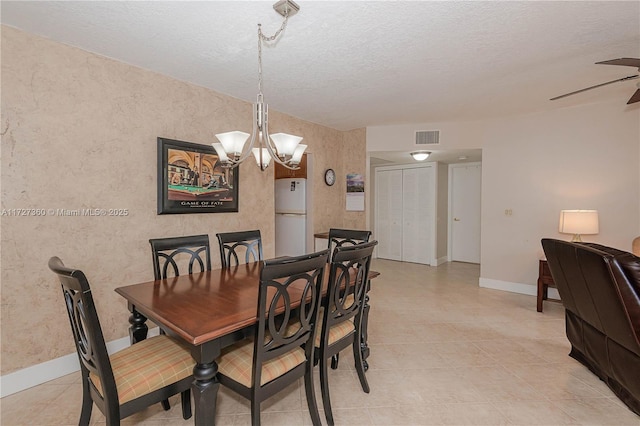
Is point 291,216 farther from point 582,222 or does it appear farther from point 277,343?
point 582,222

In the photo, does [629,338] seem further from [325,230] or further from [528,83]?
[325,230]

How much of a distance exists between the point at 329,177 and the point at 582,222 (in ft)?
10.7

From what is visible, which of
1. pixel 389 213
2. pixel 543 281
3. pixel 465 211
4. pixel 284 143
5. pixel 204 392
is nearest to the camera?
pixel 204 392

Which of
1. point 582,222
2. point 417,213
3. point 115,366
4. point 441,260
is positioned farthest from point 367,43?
point 441,260

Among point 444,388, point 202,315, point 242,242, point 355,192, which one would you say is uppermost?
point 355,192

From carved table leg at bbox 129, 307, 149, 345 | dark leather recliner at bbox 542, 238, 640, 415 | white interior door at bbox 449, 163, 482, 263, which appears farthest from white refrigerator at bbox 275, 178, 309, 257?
white interior door at bbox 449, 163, 482, 263

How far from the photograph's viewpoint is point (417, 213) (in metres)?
6.40

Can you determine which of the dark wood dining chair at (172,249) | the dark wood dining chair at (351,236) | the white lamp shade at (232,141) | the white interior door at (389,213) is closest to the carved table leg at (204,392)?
the dark wood dining chair at (172,249)

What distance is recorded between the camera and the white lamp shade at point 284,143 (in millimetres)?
2023

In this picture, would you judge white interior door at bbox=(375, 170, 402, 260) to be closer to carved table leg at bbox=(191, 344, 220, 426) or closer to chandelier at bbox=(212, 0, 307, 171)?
chandelier at bbox=(212, 0, 307, 171)

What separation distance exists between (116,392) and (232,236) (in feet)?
4.92

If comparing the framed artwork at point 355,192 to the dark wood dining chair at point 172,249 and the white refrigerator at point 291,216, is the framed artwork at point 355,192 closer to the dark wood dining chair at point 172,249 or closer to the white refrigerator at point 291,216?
the white refrigerator at point 291,216

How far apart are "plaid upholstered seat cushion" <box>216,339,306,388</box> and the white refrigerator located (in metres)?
3.23

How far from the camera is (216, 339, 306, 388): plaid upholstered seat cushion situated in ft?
4.94
